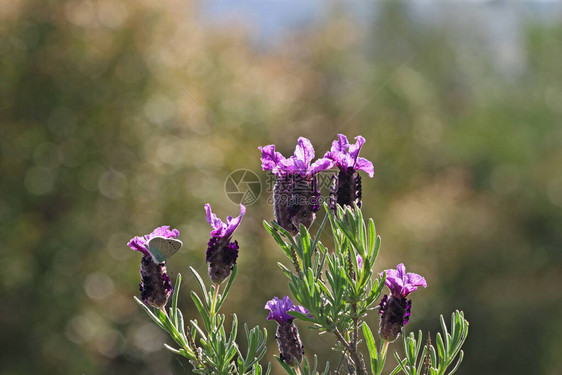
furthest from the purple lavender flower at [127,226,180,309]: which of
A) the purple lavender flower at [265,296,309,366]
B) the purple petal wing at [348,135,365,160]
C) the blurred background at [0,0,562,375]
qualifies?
the blurred background at [0,0,562,375]

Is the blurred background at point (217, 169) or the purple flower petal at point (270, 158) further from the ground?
the purple flower petal at point (270, 158)

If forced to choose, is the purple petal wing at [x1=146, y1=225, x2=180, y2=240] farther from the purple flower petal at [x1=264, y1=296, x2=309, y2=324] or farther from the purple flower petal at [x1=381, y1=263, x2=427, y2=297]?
the purple flower petal at [x1=381, y1=263, x2=427, y2=297]

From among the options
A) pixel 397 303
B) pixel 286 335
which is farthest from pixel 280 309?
pixel 397 303

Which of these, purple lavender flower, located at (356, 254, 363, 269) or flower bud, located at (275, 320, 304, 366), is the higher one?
purple lavender flower, located at (356, 254, 363, 269)

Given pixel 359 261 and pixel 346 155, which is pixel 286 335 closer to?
pixel 359 261

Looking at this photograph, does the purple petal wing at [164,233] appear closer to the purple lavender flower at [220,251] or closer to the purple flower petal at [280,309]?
the purple lavender flower at [220,251]

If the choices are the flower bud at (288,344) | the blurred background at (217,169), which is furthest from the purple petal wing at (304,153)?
the blurred background at (217,169)

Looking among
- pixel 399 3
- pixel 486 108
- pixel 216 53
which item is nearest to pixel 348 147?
pixel 216 53
